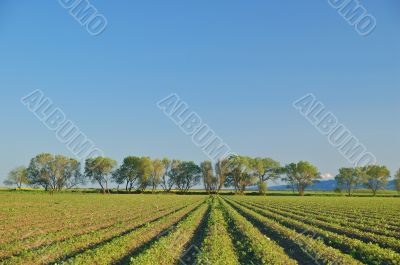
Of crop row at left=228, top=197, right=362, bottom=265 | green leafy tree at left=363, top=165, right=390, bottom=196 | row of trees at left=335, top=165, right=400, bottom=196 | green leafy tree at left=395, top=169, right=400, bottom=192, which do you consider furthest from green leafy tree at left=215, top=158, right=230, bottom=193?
crop row at left=228, top=197, right=362, bottom=265

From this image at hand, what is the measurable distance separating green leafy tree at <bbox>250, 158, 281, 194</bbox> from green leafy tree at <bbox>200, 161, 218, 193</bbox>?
13770 mm

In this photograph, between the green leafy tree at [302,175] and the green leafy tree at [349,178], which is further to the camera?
the green leafy tree at [349,178]

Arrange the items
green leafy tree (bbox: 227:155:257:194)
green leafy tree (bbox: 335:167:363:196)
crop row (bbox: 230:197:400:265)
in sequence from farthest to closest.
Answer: green leafy tree (bbox: 335:167:363:196) → green leafy tree (bbox: 227:155:257:194) → crop row (bbox: 230:197:400:265)

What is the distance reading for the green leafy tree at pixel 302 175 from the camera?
129m

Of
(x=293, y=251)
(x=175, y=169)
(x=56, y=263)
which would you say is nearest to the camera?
(x=56, y=263)

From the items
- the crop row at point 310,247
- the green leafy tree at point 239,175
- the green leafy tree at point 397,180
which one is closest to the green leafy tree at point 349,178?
the green leafy tree at point 397,180

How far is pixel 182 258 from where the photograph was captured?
15.8 m

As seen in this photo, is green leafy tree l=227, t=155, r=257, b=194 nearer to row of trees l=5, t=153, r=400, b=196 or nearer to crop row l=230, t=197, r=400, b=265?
row of trees l=5, t=153, r=400, b=196

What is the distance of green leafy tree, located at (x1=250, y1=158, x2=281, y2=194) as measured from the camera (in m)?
132

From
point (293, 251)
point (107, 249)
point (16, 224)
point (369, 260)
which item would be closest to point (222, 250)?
point (293, 251)

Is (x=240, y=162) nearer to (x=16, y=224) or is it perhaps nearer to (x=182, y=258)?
(x=16, y=224)

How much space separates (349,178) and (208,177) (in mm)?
51273

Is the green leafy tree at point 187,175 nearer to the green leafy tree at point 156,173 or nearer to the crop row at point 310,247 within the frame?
the green leafy tree at point 156,173

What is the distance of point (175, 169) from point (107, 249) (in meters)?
124
